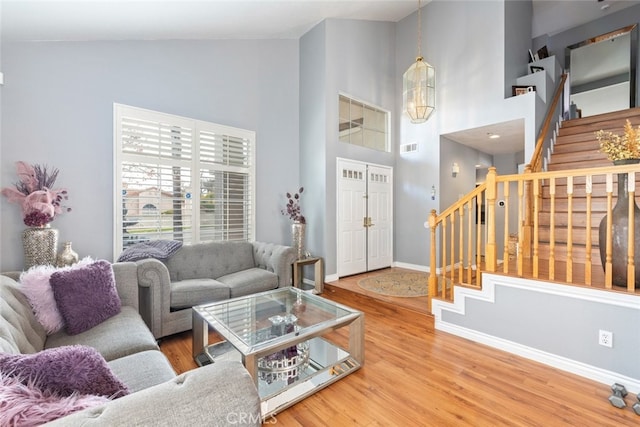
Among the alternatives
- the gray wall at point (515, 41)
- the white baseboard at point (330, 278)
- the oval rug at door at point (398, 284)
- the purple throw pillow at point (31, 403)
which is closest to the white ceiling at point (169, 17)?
the gray wall at point (515, 41)

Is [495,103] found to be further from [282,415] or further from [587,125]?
[282,415]

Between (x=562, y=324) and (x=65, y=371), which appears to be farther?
(x=562, y=324)

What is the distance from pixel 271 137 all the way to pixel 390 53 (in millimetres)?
3160

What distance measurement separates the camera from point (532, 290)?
254 centimetres

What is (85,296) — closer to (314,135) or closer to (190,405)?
(190,405)

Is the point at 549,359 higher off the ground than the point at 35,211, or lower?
lower

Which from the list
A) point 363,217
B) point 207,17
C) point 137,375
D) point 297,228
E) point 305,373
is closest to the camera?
point 137,375

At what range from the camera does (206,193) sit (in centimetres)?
411

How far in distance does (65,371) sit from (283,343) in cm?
113

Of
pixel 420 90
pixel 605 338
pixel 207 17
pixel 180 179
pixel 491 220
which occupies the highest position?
pixel 207 17

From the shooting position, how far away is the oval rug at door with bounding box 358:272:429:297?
4004 mm

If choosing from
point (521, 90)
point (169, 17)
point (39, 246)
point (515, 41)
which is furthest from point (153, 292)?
point (515, 41)

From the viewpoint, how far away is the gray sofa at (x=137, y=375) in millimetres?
826

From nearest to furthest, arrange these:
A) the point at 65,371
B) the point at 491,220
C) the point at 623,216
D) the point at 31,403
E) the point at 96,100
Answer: the point at 31,403
the point at 65,371
the point at 623,216
the point at 491,220
the point at 96,100
